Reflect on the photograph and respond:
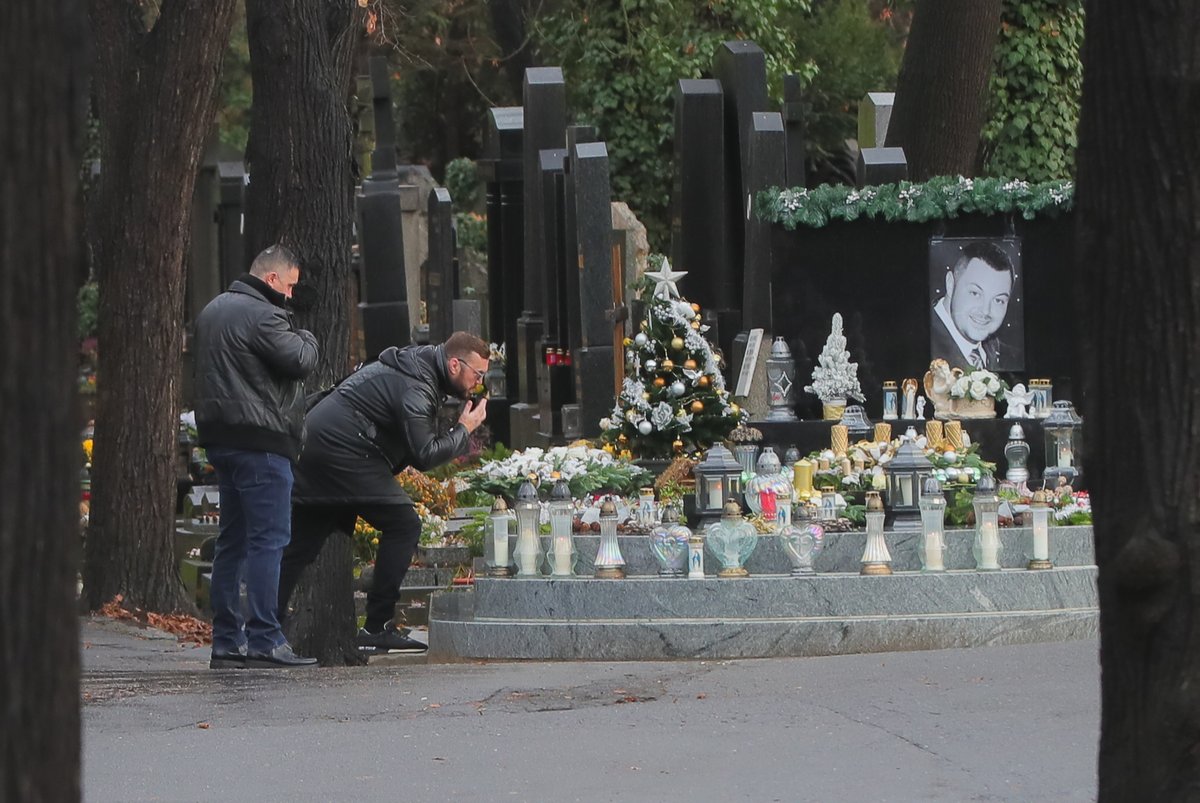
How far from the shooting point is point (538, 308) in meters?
19.7

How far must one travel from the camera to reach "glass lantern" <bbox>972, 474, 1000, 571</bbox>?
32.4 ft

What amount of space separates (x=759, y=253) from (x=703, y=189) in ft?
7.47

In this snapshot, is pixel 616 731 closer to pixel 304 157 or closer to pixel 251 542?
pixel 251 542

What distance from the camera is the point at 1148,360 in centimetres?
391

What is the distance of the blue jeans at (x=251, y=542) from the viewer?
29.1 ft

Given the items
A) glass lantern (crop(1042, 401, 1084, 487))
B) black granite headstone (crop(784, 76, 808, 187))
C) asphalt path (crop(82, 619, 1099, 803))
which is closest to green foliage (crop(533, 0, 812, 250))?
black granite headstone (crop(784, 76, 808, 187))

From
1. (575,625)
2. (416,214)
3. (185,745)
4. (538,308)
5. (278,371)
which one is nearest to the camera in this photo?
(185,745)

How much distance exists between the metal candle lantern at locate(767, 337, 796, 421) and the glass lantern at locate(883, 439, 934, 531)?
383cm

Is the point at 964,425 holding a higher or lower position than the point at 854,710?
higher

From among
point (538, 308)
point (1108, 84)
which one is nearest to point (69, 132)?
point (1108, 84)

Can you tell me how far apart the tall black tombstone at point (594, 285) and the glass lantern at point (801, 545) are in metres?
6.86

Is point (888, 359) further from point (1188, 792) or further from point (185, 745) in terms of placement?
point (1188, 792)

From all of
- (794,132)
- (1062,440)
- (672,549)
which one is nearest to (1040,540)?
(672,549)

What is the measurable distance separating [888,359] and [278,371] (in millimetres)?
6600
